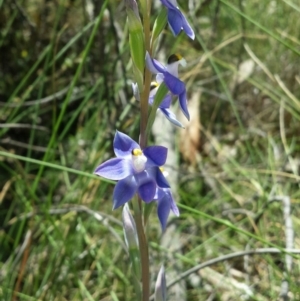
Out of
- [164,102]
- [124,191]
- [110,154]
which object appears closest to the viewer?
[124,191]

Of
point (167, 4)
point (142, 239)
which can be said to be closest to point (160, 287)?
point (142, 239)

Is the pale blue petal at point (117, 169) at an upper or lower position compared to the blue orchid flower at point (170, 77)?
lower

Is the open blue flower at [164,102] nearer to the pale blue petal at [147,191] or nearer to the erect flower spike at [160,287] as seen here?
the pale blue petal at [147,191]

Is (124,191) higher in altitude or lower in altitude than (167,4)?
lower

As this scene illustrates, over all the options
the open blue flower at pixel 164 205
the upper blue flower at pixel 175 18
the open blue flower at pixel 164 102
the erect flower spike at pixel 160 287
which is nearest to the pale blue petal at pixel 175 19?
the upper blue flower at pixel 175 18

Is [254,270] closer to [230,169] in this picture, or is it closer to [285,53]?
[230,169]

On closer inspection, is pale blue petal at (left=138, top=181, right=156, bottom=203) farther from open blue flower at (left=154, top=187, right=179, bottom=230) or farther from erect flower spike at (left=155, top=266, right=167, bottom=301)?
erect flower spike at (left=155, top=266, right=167, bottom=301)

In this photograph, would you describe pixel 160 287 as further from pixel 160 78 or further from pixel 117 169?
pixel 160 78
